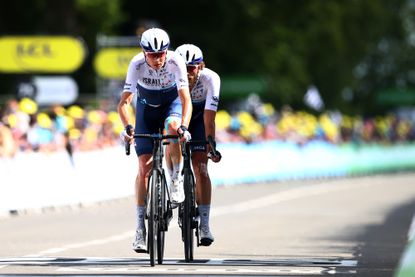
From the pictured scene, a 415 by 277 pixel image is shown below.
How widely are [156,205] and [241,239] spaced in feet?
17.0

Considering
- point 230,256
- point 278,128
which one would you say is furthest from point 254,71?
point 230,256

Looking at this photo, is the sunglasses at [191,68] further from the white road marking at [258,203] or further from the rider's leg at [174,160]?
the white road marking at [258,203]

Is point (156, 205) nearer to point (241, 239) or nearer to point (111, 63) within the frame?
point (241, 239)

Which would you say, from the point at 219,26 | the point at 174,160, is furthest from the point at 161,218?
the point at 219,26

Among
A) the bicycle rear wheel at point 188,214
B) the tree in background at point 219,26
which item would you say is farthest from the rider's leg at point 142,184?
the tree in background at point 219,26

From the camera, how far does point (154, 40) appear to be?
14359 millimetres

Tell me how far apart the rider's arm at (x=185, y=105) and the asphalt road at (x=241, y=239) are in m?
1.21

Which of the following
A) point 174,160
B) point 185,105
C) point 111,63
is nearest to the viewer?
point 185,105

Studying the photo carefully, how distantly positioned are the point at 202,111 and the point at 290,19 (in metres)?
42.9

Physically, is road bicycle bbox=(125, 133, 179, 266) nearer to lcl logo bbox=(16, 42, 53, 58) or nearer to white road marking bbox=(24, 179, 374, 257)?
white road marking bbox=(24, 179, 374, 257)

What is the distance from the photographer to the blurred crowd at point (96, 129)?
2909 cm

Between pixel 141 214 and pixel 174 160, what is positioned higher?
pixel 174 160

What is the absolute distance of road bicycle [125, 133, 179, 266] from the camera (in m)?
14.3

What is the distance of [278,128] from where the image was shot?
50031 mm
